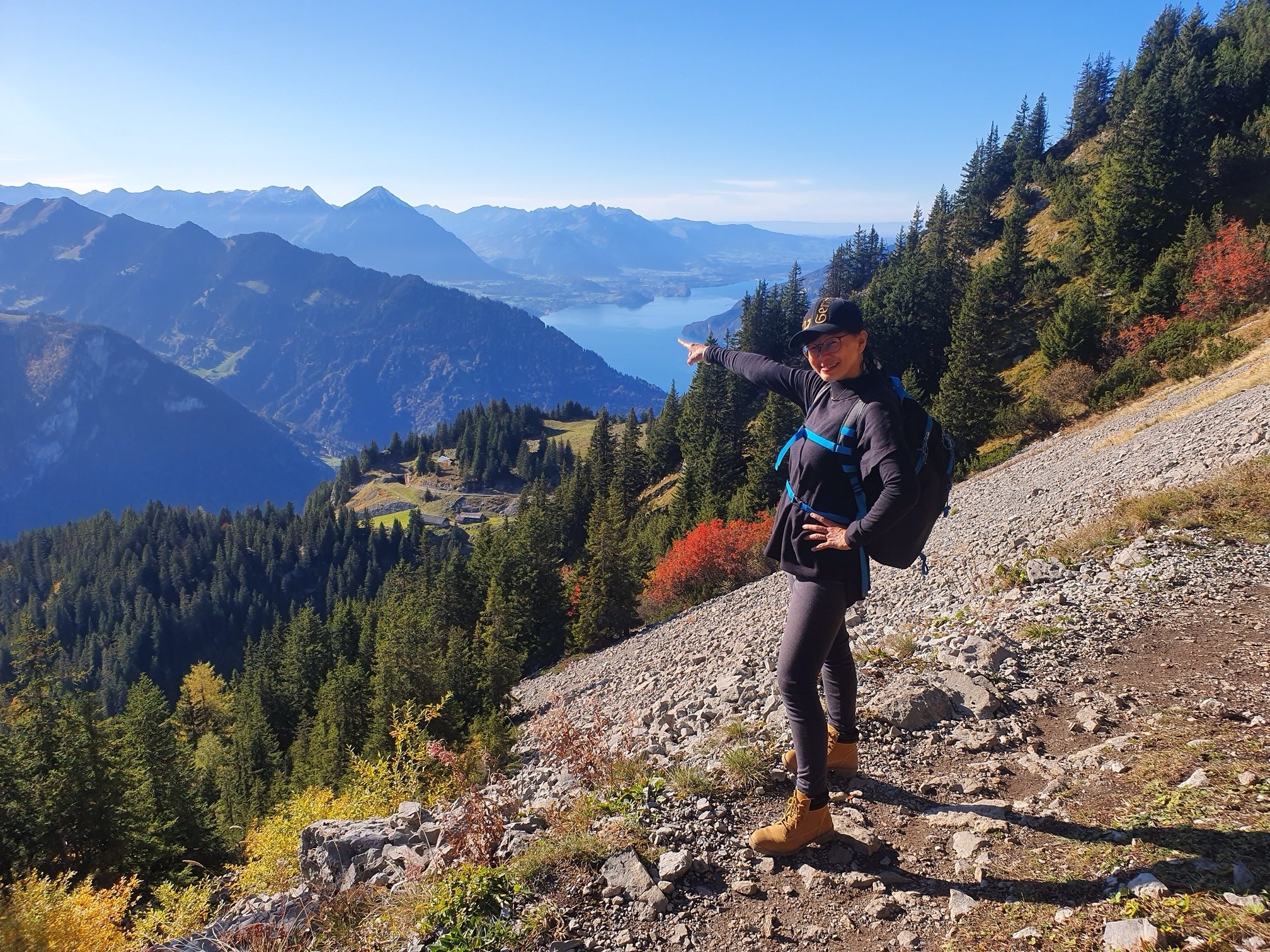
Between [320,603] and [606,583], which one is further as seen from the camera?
[320,603]

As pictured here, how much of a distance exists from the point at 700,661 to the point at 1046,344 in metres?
40.4

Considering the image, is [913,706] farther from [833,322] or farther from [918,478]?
[833,322]

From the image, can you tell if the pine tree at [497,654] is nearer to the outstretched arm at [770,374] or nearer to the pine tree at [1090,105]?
the outstretched arm at [770,374]

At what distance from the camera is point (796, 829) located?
466cm

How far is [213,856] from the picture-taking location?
29641 mm

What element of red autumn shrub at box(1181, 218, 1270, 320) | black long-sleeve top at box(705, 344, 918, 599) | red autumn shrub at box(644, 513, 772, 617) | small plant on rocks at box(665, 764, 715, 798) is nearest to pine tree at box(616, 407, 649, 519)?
red autumn shrub at box(644, 513, 772, 617)

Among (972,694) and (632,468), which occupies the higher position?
(972,694)

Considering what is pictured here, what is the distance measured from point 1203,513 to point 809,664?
8978 millimetres

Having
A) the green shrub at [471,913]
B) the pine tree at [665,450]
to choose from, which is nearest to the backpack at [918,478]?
the green shrub at [471,913]

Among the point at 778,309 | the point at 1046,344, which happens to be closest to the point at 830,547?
the point at 1046,344

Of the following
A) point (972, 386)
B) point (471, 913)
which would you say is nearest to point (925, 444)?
point (471, 913)

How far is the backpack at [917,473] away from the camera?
161 inches

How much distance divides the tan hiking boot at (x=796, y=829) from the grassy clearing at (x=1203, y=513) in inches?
302

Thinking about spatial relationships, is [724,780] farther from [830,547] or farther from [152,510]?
[152,510]
